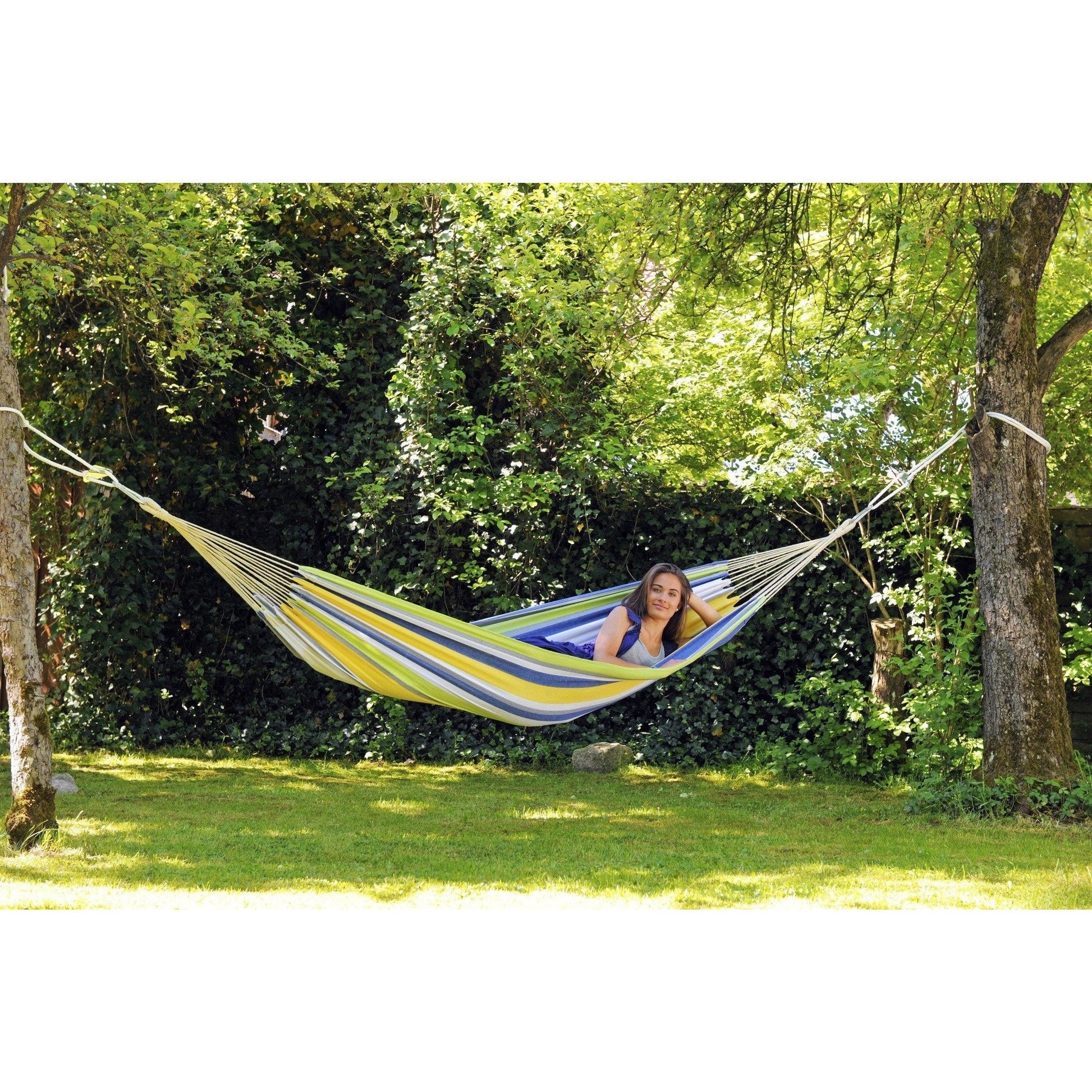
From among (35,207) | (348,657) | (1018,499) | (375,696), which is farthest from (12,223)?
(1018,499)

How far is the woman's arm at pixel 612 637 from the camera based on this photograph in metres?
3.55

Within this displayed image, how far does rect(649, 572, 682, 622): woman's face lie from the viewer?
140 inches

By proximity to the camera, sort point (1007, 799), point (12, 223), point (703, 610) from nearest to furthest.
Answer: point (12, 223) < point (703, 610) < point (1007, 799)

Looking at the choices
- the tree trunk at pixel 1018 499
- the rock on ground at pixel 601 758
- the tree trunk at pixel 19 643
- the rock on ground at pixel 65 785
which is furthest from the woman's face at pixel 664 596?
the rock on ground at pixel 65 785

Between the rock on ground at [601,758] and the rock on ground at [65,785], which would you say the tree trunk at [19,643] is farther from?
the rock on ground at [601,758]

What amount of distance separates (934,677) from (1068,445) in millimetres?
1489

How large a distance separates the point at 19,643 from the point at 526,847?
5.06ft

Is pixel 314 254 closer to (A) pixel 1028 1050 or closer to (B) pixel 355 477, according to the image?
(B) pixel 355 477

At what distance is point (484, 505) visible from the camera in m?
5.13

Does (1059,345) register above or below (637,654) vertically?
above

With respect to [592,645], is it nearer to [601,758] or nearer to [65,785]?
[601,758]

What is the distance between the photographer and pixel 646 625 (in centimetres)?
359

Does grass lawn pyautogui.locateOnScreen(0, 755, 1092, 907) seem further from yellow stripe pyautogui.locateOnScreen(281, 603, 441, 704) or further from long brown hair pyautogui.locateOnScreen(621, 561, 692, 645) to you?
long brown hair pyautogui.locateOnScreen(621, 561, 692, 645)
